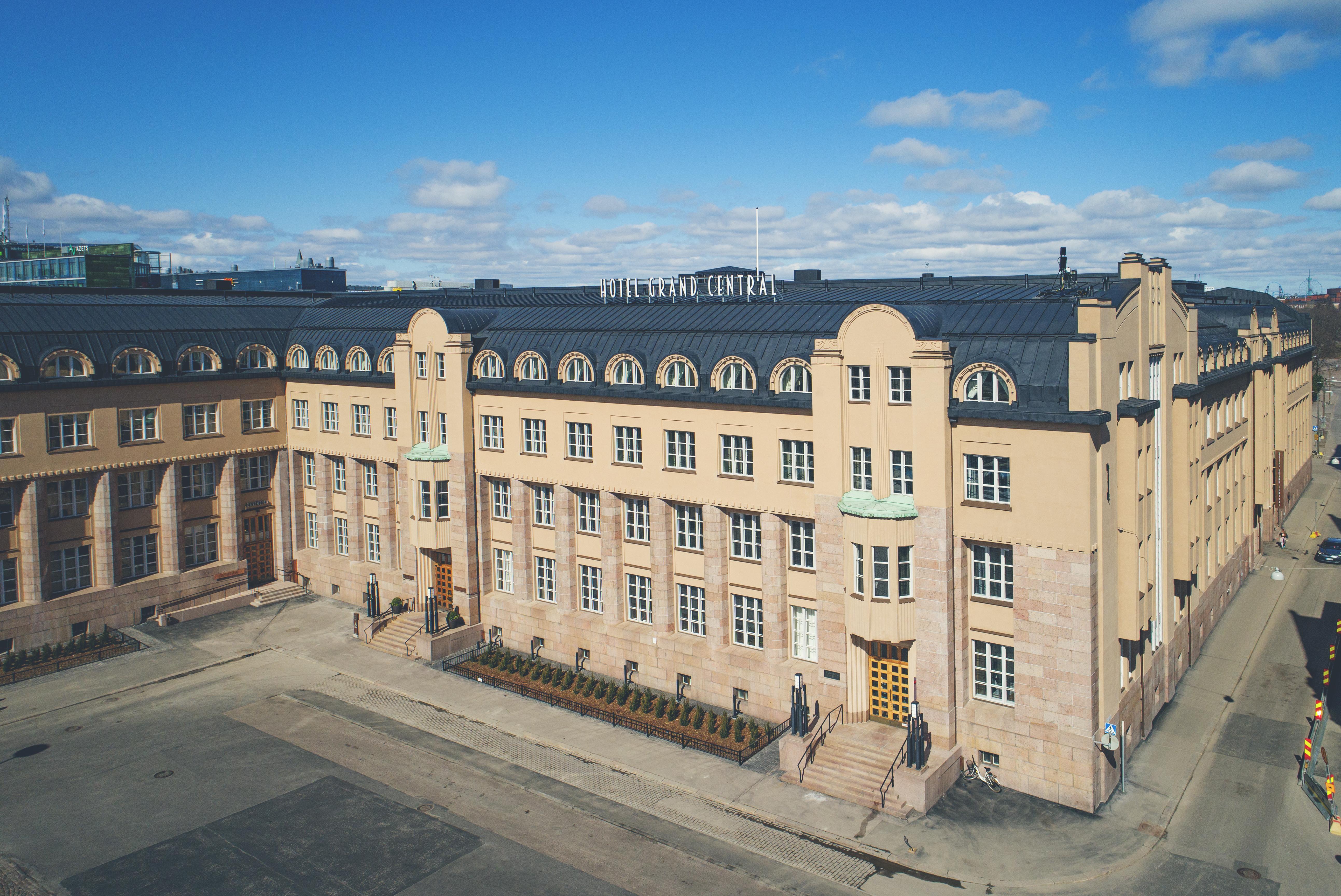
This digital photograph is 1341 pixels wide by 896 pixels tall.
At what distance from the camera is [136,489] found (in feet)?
205

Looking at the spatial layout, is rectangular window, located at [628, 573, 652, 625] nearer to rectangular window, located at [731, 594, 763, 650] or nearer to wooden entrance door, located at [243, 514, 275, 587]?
rectangular window, located at [731, 594, 763, 650]

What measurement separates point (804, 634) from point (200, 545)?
140 feet

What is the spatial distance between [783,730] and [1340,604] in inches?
1657

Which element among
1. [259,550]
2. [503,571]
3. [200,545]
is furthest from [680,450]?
[200,545]

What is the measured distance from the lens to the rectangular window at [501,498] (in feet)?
189

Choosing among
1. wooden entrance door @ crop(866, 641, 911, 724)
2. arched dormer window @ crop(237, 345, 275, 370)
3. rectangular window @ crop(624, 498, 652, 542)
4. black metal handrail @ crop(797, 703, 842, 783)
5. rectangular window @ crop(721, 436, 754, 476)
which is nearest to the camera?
black metal handrail @ crop(797, 703, 842, 783)

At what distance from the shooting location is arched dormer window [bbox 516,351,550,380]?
5450 centimetres

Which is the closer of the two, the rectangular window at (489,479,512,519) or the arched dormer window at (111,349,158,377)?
the rectangular window at (489,479,512,519)

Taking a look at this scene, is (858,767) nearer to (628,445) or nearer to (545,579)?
(628,445)

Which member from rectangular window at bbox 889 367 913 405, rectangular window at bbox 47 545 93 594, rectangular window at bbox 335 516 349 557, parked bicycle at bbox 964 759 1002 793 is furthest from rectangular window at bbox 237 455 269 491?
parked bicycle at bbox 964 759 1002 793

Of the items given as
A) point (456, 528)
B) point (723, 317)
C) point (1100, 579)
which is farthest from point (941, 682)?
point (456, 528)

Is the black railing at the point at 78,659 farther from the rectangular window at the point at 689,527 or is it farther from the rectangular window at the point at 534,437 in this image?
the rectangular window at the point at 689,527

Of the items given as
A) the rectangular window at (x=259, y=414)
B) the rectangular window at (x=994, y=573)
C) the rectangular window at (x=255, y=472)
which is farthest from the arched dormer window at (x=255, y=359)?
the rectangular window at (x=994, y=573)

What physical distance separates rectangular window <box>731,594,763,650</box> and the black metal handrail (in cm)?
544
